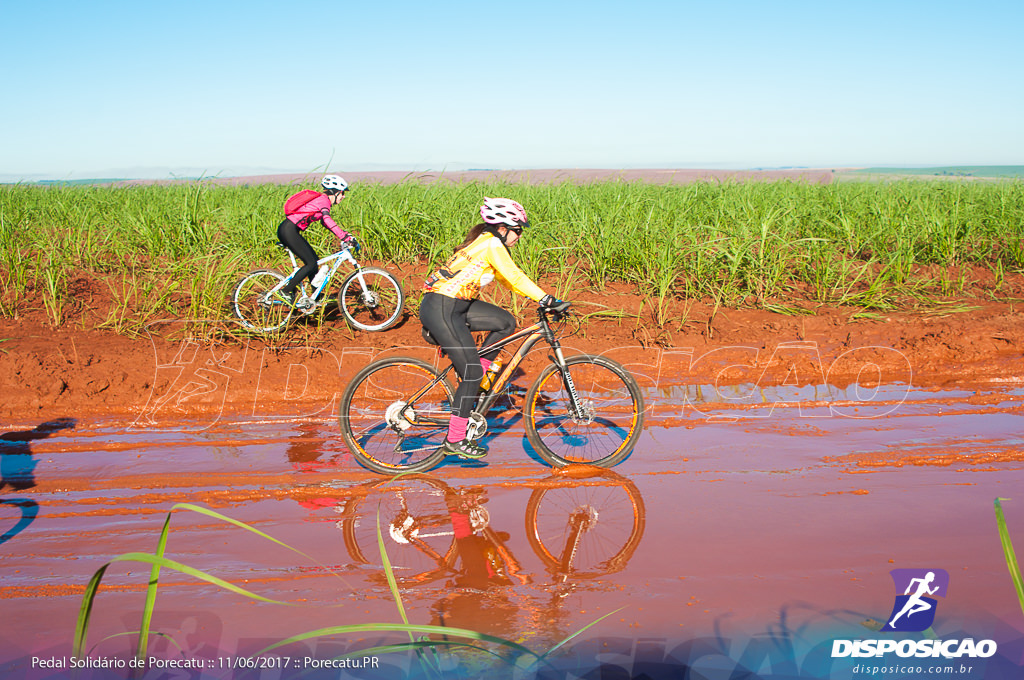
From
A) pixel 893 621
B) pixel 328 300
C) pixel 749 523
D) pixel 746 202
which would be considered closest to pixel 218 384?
pixel 328 300

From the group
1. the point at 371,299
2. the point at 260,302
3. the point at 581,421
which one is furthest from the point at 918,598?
the point at 260,302

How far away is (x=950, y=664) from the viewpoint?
2.77m

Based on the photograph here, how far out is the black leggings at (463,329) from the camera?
177 inches

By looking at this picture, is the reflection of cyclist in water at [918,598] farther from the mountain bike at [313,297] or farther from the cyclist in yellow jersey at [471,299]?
the mountain bike at [313,297]

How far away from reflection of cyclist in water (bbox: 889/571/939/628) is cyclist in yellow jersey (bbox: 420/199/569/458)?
2.34 meters

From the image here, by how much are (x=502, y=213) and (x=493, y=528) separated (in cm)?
192

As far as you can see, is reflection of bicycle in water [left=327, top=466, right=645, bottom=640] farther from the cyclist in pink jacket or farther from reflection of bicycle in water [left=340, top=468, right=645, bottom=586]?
the cyclist in pink jacket

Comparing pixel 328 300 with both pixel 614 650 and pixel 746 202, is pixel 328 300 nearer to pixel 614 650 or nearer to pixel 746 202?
pixel 614 650

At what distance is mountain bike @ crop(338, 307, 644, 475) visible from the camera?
4.61m

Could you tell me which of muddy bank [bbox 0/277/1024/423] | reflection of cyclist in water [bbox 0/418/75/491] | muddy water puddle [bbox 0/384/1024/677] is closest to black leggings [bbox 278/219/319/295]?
muddy bank [bbox 0/277/1024/423]

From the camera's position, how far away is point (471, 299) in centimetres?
456

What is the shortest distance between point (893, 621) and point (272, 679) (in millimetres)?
2529

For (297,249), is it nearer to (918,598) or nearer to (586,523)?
(586,523)

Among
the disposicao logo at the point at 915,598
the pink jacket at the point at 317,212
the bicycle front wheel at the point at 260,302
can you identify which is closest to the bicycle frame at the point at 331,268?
the bicycle front wheel at the point at 260,302
